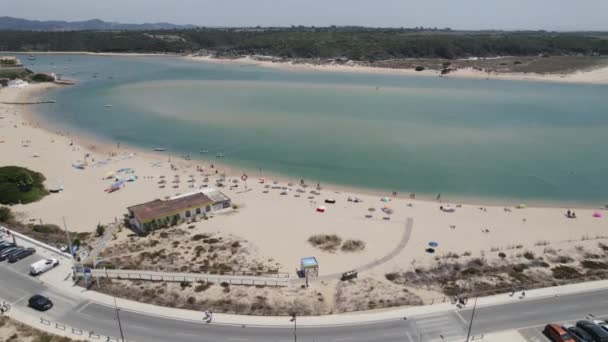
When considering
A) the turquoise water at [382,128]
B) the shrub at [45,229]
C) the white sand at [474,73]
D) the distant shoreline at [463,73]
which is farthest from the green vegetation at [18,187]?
the white sand at [474,73]

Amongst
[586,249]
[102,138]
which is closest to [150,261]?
[586,249]

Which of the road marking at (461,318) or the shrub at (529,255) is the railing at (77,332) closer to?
the road marking at (461,318)

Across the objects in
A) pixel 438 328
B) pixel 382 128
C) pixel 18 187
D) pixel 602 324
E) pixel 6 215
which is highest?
pixel 382 128

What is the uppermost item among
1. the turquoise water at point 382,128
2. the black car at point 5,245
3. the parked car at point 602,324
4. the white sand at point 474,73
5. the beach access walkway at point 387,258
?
the white sand at point 474,73

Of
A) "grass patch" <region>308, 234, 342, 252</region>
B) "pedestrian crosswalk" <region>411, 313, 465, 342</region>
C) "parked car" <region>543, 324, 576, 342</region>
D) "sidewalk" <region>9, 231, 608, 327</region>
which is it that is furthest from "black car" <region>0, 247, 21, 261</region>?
"parked car" <region>543, 324, 576, 342</region>

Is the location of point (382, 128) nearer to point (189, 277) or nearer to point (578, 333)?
point (189, 277)

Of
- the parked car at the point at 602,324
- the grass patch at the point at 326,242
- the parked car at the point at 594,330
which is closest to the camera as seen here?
the parked car at the point at 594,330

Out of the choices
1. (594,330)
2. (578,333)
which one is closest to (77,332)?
(578,333)
